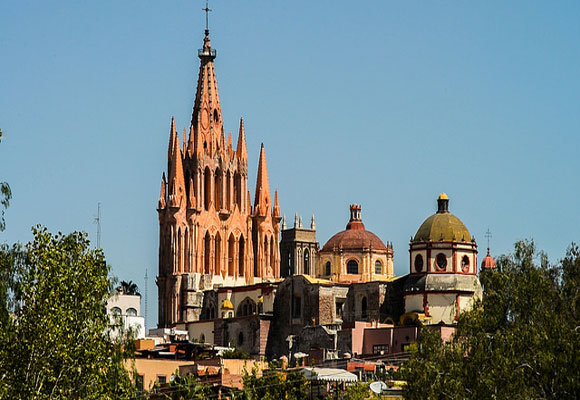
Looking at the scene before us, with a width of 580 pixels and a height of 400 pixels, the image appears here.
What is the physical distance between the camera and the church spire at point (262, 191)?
466ft

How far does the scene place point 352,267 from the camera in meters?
132

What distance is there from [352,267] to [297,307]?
17.1m

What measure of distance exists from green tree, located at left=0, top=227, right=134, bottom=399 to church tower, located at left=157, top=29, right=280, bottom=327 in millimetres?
77193

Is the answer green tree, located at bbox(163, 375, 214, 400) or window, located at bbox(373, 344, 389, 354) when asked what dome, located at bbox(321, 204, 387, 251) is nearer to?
window, located at bbox(373, 344, 389, 354)

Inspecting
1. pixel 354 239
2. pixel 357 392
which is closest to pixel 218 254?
pixel 354 239

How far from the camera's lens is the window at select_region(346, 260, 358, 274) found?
132 m

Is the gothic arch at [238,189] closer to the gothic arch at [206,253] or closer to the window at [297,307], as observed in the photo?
the gothic arch at [206,253]

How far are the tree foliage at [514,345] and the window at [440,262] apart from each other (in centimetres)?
3776

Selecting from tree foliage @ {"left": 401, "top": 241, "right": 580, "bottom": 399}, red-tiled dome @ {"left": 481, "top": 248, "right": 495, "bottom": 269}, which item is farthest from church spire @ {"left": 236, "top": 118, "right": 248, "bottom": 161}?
tree foliage @ {"left": 401, "top": 241, "right": 580, "bottom": 399}

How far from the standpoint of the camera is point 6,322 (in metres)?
49.3

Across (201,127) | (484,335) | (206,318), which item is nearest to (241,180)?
(201,127)

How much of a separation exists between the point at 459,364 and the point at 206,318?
71036 mm

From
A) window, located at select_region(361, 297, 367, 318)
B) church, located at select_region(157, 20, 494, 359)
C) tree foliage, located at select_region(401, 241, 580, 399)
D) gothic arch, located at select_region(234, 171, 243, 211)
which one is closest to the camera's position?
tree foliage, located at select_region(401, 241, 580, 399)

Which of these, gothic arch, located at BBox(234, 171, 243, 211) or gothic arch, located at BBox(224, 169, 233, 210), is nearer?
gothic arch, located at BBox(224, 169, 233, 210)
